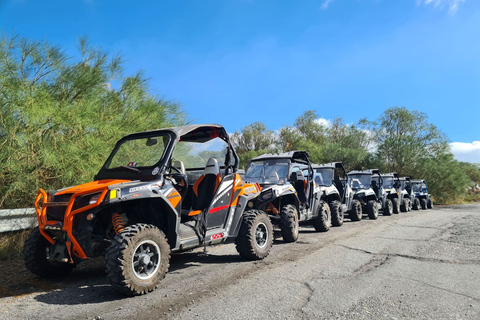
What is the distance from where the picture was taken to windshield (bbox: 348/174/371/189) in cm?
1481

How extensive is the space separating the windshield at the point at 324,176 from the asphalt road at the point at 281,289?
4.91m

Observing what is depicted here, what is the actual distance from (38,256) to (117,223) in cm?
127

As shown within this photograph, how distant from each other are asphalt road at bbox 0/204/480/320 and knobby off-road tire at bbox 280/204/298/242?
3.42 feet

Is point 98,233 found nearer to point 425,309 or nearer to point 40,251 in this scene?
point 40,251

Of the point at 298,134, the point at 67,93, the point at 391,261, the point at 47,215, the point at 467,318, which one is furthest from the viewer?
the point at 298,134

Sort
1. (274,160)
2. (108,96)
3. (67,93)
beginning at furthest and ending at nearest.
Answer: (274,160)
(108,96)
(67,93)

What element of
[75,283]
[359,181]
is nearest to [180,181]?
[75,283]

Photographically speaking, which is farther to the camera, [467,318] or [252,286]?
[252,286]

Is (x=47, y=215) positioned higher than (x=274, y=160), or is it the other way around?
(x=274, y=160)

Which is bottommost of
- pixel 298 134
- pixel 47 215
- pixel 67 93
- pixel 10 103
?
pixel 47 215

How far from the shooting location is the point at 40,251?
4.47m

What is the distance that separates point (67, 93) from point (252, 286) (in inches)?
249

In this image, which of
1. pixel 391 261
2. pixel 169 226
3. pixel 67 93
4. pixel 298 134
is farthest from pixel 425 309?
pixel 298 134

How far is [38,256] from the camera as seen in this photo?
443 centimetres
